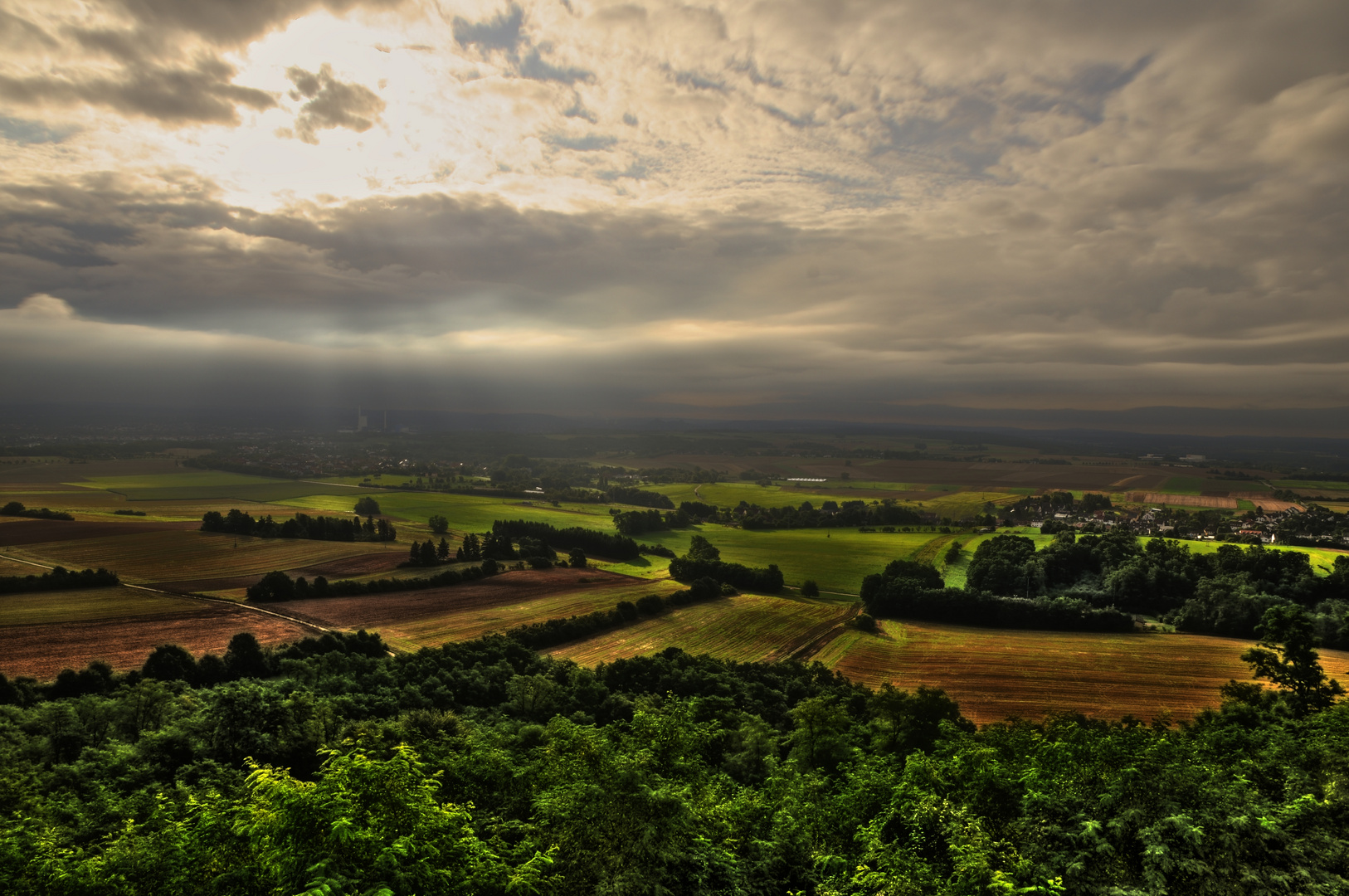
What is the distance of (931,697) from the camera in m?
37.8

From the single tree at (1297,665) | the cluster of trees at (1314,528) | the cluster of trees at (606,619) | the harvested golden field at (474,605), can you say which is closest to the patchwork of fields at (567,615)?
the harvested golden field at (474,605)

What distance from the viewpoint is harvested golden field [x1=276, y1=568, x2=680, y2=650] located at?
5797 centimetres

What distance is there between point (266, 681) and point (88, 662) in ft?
52.5

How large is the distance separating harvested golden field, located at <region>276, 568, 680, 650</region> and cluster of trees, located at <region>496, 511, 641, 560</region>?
17.2 meters

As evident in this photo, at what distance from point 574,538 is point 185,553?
55115 millimetres

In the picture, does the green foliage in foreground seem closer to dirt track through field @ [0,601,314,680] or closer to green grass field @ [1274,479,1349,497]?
dirt track through field @ [0,601,314,680]

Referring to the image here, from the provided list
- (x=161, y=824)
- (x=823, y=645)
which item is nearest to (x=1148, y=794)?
(x=161, y=824)

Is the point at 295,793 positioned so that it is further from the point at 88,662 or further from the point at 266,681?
the point at 88,662

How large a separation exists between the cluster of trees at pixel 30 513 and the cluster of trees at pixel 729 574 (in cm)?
8852

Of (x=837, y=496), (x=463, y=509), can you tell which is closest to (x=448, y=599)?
(x=463, y=509)

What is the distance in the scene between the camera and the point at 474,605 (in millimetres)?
67688

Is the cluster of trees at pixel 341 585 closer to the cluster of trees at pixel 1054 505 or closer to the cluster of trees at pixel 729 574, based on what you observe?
the cluster of trees at pixel 729 574

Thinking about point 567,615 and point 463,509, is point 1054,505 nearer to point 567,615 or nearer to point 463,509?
point 567,615

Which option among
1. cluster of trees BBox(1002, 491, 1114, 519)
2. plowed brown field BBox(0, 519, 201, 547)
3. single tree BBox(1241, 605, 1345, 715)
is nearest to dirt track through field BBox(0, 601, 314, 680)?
plowed brown field BBox(0, 519, 201, 547)
